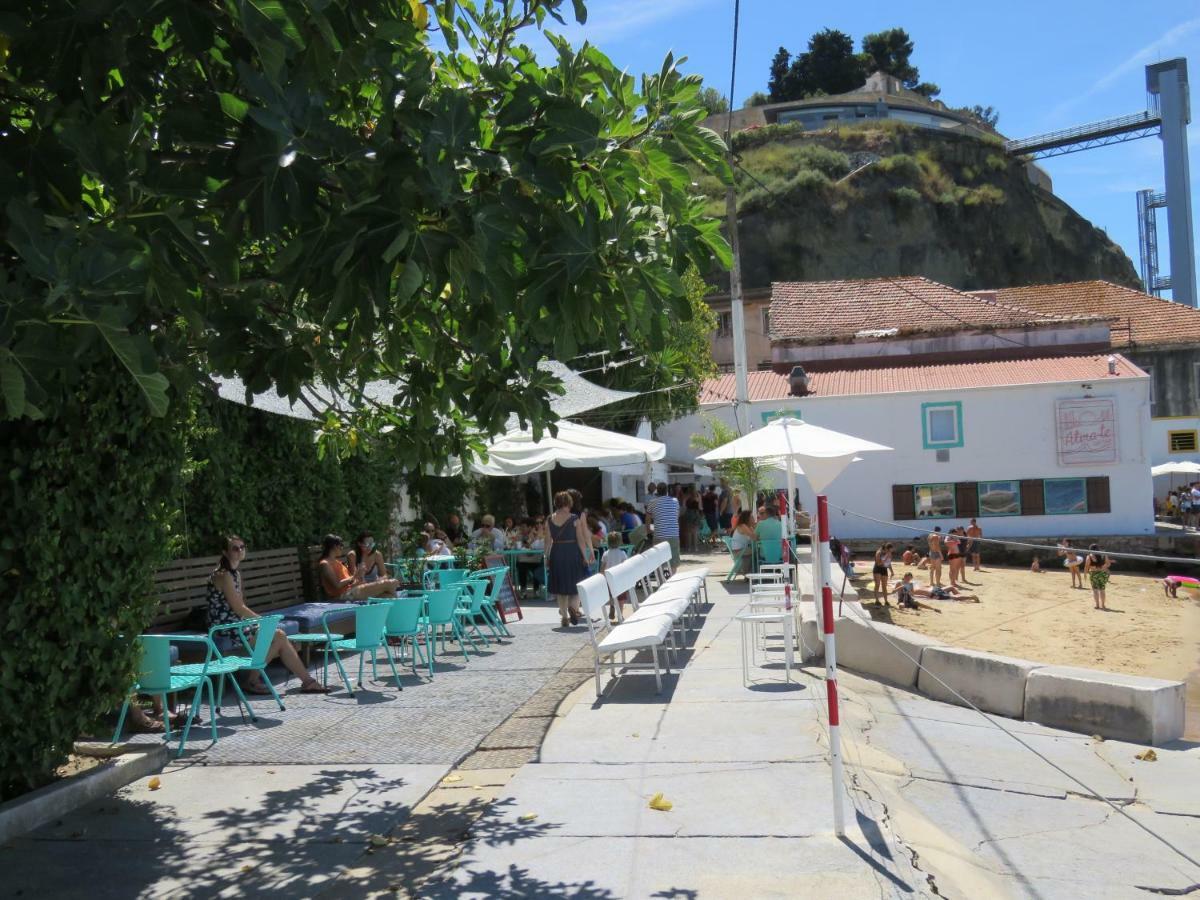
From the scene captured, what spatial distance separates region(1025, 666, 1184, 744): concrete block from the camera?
27.5 ft

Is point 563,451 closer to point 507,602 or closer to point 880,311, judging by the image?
point 507,602

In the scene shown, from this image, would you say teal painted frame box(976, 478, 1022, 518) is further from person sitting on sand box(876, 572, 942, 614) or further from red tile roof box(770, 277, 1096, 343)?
person sitting on sand box(876, 572, 942, 614)

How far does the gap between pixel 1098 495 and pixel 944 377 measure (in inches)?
232

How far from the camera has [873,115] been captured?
102688 millimetres

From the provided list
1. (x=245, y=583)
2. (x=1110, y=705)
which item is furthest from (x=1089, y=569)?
(x=245, y=583)

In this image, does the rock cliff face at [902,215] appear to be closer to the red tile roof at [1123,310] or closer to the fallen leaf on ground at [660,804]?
the red tile roof at [1123,310]

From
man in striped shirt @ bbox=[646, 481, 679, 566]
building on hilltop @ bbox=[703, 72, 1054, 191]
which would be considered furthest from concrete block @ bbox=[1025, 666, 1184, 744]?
building on hilltop @ bbox=[703, 72, 1054, 191]

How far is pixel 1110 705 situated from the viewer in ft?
28.1

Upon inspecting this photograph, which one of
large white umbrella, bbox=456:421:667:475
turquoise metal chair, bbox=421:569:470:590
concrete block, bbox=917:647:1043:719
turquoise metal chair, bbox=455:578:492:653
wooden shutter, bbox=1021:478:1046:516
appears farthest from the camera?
wooden shutter, bbox=1021:478:1046:516

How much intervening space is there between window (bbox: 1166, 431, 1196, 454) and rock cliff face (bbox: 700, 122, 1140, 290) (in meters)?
26.8

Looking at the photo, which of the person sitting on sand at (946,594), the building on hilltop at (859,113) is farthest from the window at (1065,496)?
the building on hilltop at (859,113)

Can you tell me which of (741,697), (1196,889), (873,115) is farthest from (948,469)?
(873,115)

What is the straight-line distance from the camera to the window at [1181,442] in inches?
2089

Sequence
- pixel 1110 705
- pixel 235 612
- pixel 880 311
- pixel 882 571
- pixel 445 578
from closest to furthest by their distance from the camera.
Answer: pixel 1110 705
pixel 235 612
pixel 445 578
pixel 882 571
pixel 880 311
